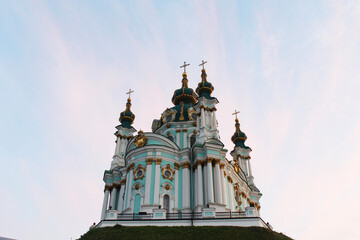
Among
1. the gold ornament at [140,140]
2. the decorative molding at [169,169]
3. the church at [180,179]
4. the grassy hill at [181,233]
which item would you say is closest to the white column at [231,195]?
the church at [180,179]

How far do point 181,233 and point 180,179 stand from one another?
329 inches

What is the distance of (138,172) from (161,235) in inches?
348

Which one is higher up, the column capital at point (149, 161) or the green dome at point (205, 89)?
the green dome at point (205, 89)

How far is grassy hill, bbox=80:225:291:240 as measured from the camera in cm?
1638

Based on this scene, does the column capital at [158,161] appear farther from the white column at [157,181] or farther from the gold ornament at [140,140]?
the gold ornament at [140,140]

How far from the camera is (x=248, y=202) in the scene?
1288 inches

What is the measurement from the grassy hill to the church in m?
0.85

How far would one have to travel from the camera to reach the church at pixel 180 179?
19220mm

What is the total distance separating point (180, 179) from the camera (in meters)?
25.0

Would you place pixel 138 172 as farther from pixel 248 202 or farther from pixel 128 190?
pixel 248 202

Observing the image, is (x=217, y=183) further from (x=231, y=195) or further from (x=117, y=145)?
(x=117, y=145)

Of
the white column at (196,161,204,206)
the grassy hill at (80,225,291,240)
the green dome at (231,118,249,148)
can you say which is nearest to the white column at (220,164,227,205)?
the white column at (196,161,204,206)

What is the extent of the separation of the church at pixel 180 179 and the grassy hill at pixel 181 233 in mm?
855

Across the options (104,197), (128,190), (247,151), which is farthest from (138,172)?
(247,151)
